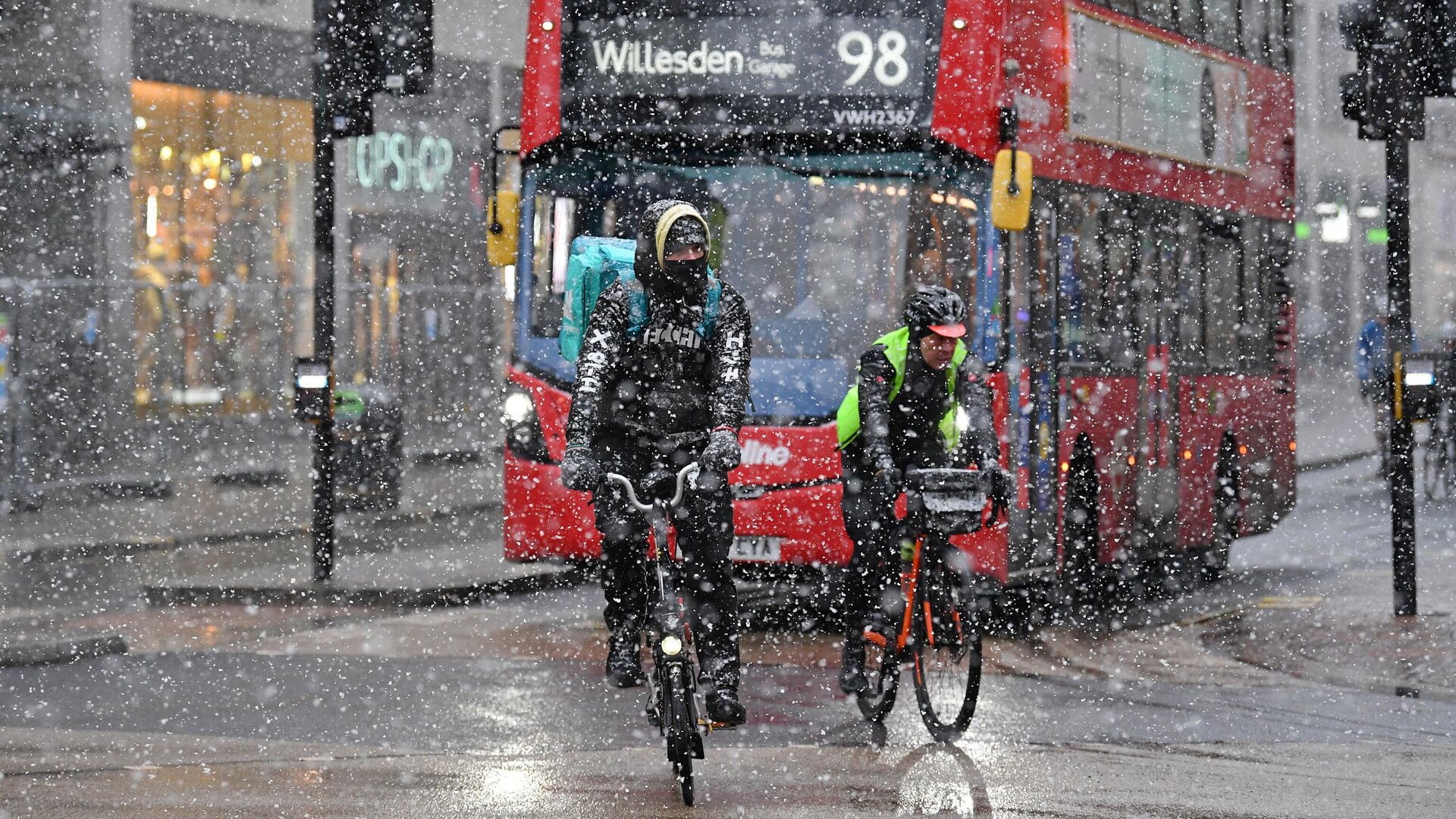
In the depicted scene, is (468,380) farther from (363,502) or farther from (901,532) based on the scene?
(901,532)

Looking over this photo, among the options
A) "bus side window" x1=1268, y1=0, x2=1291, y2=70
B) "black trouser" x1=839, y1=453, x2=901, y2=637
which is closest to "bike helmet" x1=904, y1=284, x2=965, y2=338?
"black trouser" x1=839, y1=453, x2=901, y2=637

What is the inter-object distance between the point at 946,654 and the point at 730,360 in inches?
75.7

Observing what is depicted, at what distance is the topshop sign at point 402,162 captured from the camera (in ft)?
97.5

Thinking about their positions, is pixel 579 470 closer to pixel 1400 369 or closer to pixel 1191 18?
pixel 1400 369

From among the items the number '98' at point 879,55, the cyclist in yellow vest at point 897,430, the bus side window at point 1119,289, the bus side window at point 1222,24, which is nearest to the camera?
the cyclist in yellow vest at point 897,430

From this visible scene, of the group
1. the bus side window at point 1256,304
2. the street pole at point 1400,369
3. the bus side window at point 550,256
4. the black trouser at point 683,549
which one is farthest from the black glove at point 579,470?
the bus side window at point 1256,304

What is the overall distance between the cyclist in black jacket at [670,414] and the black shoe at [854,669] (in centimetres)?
132

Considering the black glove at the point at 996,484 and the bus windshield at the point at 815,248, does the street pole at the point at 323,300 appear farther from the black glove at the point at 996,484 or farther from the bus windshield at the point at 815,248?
the black glove at the point at 996,484

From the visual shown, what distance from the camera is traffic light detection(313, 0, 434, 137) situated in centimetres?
1372

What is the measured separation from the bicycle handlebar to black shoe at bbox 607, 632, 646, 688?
1.83 ft

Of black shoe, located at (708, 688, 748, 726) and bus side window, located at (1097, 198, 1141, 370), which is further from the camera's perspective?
bus side window, located at (1097, 198, 1141, 370)

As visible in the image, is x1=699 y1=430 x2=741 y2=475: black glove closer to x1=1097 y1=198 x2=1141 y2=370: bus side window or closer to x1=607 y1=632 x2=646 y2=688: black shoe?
x1=607 y1=632 x2=646 y2=688: black shoe

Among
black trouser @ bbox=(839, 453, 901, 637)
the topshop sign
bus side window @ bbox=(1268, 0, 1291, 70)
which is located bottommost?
black trouser @ bbox=(839, 453, 901, 637)

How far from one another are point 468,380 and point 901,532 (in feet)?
72.2
